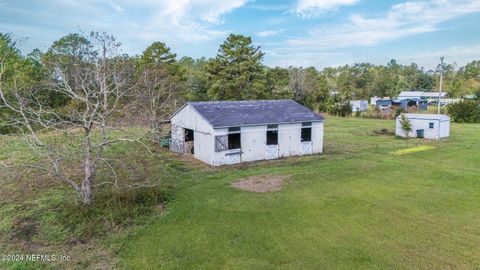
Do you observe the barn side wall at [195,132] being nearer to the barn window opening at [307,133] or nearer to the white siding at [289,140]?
the white siding at [289,140]

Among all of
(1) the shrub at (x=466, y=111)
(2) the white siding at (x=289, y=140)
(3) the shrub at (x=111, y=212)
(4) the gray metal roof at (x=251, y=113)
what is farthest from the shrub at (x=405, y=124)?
(3) the shrub at (x=111, y=212)

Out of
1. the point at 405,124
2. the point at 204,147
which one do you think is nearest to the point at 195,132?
the point at 204,147

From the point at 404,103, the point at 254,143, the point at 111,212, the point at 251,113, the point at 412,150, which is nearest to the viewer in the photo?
the point at 111,212

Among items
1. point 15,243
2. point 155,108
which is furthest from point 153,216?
point 155,108

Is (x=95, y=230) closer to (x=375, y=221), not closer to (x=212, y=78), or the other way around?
(x=375, y=221)

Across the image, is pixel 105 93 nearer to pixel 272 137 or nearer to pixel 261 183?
pixel 261 183

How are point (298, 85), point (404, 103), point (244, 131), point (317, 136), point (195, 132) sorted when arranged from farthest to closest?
point (404, 103), point (298, 85), point (317, 136), point (195, 132), point (244, 131)
